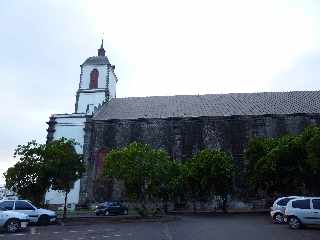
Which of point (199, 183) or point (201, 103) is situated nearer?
point (199, 183)

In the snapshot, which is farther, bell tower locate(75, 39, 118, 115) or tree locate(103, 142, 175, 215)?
bell tower locate(75, 39, 118, 115)

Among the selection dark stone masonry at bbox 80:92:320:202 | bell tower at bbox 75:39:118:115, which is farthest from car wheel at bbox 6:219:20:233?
bell tower at bbox 75:39:118:115

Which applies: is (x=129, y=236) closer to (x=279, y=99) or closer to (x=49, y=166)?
(x=49, y=166)

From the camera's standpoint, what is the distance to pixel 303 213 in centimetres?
2028

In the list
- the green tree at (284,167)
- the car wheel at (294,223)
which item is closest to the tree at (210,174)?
the green tree at (284,167)

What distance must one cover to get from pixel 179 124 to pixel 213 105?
19.2 ft

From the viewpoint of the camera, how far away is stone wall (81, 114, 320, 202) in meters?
45.7

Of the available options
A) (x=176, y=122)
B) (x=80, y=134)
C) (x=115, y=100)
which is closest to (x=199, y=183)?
(x=176, y=122)

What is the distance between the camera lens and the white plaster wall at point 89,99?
52.9 meters

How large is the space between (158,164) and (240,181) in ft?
52.7

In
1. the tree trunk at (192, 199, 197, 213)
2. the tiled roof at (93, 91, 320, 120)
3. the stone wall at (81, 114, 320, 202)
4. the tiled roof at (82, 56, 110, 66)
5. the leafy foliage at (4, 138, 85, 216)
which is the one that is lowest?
the tree trunk at (192, 199, 197, 213)

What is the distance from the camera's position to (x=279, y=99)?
4994 cm

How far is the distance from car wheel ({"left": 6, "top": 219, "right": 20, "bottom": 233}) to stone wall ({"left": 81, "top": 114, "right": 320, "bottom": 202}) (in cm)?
2424

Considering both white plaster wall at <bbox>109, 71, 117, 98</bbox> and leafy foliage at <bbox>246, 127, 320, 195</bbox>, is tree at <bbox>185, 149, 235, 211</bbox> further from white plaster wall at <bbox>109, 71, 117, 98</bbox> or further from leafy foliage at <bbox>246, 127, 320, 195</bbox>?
white plaster wall at <bbox>109, 71, 117, 98</bbox>
